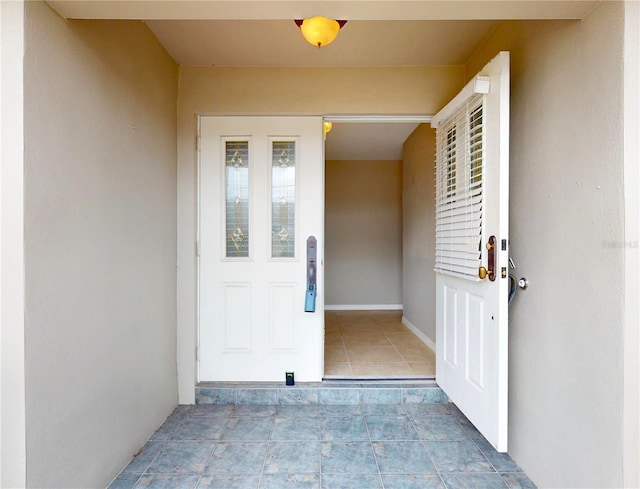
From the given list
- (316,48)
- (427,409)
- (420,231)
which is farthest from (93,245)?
(420,231)

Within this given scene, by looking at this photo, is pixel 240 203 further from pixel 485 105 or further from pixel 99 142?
pixel 485 105

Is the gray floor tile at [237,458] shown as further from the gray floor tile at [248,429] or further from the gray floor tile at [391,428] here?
the gray floor tile at [391,428]

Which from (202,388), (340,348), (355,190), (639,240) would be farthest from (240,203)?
(355,190)

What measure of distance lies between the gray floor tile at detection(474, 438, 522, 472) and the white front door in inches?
45.0

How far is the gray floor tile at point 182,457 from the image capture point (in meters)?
1.81

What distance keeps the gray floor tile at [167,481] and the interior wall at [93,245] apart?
0.17 m

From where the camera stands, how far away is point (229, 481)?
1719 millimetres

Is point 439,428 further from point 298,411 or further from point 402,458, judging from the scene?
point 298,411

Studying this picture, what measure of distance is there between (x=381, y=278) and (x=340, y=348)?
2418 mm

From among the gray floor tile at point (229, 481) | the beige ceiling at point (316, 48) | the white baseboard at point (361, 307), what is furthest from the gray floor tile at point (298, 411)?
the white baseboard at point (361, 307)

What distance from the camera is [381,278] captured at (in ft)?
18.7

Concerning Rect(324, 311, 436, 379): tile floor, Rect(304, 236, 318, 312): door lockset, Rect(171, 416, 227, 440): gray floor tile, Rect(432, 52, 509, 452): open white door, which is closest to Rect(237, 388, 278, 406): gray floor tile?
Rect(171, 416, 227, 440): gray floor tile

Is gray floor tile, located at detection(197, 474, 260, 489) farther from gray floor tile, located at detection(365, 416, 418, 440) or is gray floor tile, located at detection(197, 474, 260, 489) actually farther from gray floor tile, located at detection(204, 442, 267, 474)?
gray floor tile, located at detection(365, 416, 418, 440)

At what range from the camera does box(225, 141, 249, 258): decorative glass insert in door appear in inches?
103
